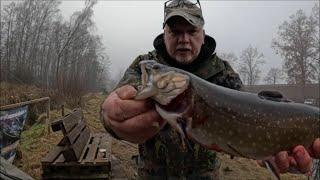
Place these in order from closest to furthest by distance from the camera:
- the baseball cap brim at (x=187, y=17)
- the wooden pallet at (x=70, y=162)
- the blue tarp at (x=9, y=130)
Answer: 1. the baseball cap brim at (x=187, y=17)
2. the blue tarp at (x=9, y=130)
3. the wooden pallet at (x=70, y=162)

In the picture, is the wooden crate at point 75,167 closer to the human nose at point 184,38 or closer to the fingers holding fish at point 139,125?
the human nose at point 184,38

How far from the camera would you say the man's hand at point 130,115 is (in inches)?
107

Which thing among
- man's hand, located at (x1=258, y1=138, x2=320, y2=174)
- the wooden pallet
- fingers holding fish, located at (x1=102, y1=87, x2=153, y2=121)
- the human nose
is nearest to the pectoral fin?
man's hand, located at (x1=258, y1=138, x2=320, y2=174)

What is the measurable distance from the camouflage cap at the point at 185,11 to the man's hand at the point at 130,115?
39.3 inches

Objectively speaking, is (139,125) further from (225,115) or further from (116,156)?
(116,156)

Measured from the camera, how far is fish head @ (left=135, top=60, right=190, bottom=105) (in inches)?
104

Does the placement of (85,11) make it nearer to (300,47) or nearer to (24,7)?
(24,7)

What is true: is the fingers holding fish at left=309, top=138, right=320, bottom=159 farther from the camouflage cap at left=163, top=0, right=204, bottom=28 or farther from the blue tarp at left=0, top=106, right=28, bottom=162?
the blue tarp at left=0, top=106, right=28, bottom=162

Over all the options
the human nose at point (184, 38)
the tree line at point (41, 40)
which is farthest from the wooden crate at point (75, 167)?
the tree line at point (41, 40)

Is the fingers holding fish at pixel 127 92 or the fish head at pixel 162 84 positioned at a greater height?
the fish head at pixel 162 84

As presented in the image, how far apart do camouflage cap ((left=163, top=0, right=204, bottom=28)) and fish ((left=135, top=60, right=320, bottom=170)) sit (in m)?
0.89

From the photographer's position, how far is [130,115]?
273 cm

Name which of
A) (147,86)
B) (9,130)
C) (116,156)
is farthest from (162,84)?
(116,156)

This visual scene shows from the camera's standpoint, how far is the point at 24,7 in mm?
69875
